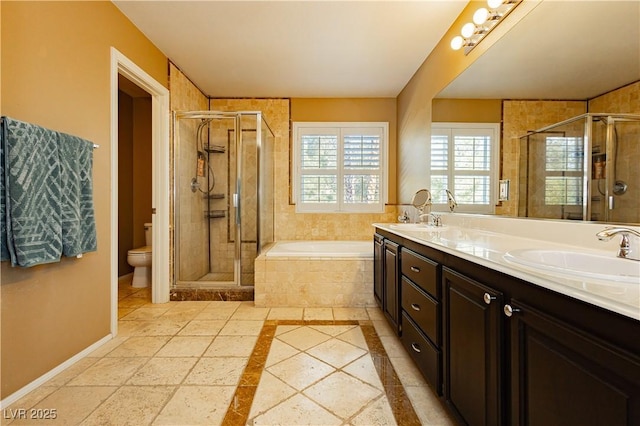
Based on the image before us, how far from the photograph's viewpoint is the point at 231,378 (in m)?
1.60

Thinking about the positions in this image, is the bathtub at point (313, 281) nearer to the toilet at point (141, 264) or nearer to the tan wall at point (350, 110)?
the toilet at point (141, 264)

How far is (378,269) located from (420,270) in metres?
0.99

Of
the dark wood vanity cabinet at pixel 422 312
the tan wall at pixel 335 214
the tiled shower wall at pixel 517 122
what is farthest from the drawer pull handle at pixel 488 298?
the tan wall at pixel 335 214

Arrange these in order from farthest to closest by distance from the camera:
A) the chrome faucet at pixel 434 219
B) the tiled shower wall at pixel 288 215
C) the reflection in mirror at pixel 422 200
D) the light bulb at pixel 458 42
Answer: the tiled shower wall at pixel 288 215 → the reflection in mirror at pixel 422 200 → the chrome faucet at pixel 434 219 → the light bulb at pixel 458 42

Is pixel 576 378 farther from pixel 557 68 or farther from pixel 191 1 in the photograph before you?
pixel 191 1

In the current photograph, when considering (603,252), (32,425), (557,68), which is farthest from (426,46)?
(32,425)

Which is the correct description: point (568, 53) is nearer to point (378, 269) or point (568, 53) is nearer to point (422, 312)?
point (422, 312)

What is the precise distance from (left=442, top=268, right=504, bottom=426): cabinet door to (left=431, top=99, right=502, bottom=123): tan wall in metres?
1.12

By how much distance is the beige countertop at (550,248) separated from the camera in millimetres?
596

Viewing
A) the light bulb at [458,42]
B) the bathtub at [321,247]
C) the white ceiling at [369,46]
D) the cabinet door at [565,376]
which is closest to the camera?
the cabinet door at [565,376]

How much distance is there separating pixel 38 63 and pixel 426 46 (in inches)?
109

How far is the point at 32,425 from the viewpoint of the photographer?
4.13 ft

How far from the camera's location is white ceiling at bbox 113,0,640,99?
1138mm

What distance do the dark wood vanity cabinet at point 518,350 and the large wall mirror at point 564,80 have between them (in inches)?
24.3
